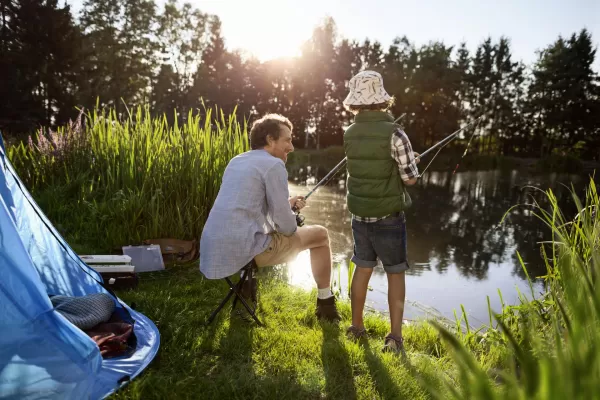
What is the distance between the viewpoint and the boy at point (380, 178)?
2588mm

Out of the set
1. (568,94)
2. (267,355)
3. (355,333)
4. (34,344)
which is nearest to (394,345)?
(355,333)

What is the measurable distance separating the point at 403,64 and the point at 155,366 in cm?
3643

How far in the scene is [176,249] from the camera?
4070mm

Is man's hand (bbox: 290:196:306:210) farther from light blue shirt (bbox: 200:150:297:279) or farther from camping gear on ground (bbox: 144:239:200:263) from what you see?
camping gear on ground (bbox: 144:239:200:263)

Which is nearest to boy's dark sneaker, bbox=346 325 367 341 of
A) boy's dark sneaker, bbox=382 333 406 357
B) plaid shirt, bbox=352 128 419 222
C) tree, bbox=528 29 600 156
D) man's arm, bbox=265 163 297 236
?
boy's dark sneaker, bbox=382 333 406 357

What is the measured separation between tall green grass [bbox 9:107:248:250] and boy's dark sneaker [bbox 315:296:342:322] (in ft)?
5.57

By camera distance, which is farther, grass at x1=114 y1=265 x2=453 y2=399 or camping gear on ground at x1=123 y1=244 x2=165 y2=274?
camping gear on ground at x1=123 y1=244 x2=165 y2=274

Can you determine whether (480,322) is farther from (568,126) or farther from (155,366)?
(568,126)

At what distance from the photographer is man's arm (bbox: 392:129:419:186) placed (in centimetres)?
254

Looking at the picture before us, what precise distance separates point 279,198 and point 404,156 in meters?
0.79

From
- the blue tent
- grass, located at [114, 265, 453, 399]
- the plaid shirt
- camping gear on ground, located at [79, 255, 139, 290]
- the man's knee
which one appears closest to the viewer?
the blue tent

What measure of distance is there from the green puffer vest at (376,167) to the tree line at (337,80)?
88.6 ft

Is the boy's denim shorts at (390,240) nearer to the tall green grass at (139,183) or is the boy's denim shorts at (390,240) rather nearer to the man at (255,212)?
the man at (255,212)

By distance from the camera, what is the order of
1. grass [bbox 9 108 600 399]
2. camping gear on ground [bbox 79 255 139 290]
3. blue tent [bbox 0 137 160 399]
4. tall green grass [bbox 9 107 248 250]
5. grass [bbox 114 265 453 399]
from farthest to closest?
1. tall green grass [bbox 9 107 248 250]
2. camping gear on ground [bbox 79 255 139 290]
3. grass [bbox 114 265 453 399]
4. blue tent [bbox 0 137 160 399]
5. grass [bbox 9 108 600 399]
